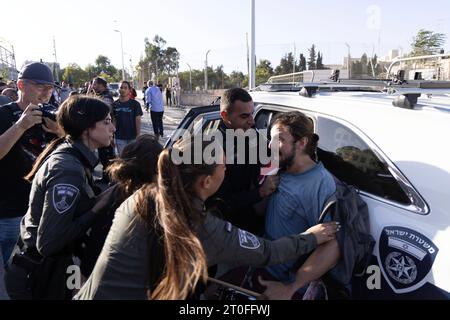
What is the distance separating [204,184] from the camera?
1.48m

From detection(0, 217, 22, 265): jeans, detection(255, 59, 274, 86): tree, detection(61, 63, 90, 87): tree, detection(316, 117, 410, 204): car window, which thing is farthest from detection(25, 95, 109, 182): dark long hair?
detection(61, 63, 90, 87): tree

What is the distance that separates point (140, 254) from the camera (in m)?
1.32

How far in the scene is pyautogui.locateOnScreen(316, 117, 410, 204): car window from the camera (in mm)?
1741

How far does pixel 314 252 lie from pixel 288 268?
0.78 feet

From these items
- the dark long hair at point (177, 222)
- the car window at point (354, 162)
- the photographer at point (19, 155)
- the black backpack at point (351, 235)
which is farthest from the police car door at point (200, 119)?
the dark long hair at point (177, 222)

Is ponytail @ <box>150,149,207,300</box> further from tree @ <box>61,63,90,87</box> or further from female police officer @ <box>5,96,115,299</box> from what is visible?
tree @ <box>61,63,90,87</box>

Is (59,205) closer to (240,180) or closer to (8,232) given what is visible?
(8,232)

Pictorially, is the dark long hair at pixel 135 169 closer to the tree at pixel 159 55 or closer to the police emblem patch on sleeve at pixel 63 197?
the police emblem patch on sleeve at pixel 63 197

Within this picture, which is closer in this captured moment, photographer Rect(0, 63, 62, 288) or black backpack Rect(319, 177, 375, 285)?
black backpack Rect(319, 177, 375, 285)

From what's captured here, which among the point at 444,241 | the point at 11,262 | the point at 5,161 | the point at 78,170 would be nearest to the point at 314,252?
the point at 444,241

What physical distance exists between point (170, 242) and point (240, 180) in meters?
1.26

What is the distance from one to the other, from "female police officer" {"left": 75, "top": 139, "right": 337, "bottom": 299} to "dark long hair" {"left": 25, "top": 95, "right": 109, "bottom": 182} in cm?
81
